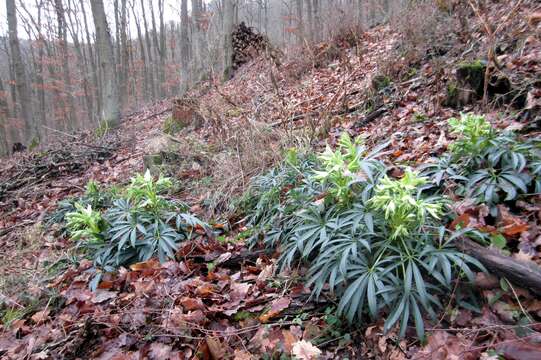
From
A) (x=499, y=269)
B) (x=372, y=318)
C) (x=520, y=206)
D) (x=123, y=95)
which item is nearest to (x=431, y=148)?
(x=520, y=206)

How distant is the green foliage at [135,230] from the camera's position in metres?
3.06

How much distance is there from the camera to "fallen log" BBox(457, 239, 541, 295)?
5.84 feet

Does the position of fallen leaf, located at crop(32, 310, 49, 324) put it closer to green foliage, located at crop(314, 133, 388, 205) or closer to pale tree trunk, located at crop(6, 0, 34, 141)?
green foliage, located at crop(314, 133, 388, 205)

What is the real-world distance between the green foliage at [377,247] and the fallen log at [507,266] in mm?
76

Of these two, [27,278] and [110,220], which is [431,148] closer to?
[110,220]

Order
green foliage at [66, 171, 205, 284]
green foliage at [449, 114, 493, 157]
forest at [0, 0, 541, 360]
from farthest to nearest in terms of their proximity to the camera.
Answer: green foliage at [66, 171, 205, 284] → green foliage at [449, 114, 493, 157] → forest at [0, 0, 541, 360]

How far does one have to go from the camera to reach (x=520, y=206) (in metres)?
2.26

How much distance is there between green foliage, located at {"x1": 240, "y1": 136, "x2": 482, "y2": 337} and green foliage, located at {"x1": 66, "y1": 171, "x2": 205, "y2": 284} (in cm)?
112

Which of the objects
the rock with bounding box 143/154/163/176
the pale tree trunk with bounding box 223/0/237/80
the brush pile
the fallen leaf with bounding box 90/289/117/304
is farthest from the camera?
the brush pile

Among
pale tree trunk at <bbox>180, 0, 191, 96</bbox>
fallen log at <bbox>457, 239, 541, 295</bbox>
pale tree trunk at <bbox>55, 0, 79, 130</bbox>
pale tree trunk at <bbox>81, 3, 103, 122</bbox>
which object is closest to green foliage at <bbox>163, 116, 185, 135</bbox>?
fallen log at <bbox>457, 239, 541, 295</bbox>

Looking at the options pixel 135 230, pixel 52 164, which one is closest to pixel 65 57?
pixel 52 164

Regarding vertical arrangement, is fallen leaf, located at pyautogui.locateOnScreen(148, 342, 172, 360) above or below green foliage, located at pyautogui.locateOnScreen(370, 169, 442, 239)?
below

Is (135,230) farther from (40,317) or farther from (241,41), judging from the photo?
(241,41)

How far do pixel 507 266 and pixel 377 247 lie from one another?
2.28 ft
